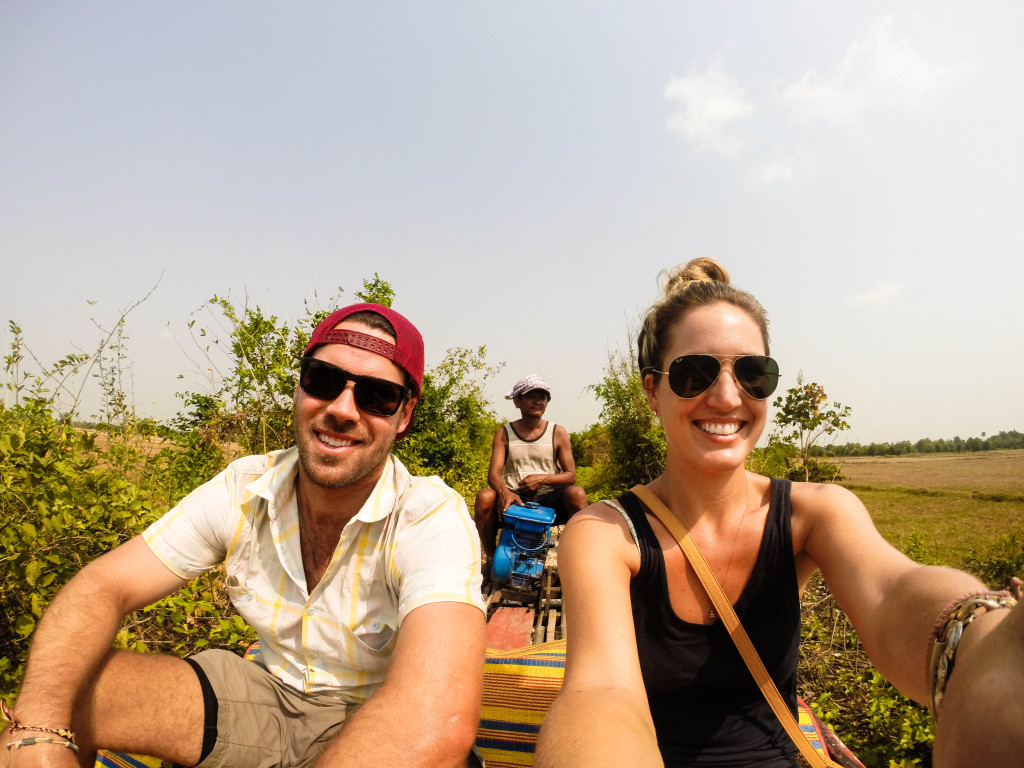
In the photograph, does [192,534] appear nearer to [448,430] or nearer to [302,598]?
[302,598]

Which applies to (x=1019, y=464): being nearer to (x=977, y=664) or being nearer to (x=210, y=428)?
(x=977, y=664)

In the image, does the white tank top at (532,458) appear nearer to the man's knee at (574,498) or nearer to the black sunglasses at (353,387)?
the man's knee at (574,498)

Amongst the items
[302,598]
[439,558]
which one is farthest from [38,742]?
[439,558]

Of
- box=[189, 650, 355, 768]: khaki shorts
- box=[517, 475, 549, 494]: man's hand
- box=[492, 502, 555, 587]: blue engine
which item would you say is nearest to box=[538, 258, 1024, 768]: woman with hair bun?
box=[189, 650, 355, 768]: khaki shorts

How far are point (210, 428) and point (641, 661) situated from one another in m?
5.11

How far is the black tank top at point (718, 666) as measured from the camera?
56.2 inches

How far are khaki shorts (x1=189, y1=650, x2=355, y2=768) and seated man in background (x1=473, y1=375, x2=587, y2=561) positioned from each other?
3.26 meters

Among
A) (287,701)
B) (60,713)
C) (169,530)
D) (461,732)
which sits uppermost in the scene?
(169,530)

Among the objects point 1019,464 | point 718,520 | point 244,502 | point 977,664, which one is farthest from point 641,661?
point 1019,464

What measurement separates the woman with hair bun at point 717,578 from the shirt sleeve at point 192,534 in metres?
1.29

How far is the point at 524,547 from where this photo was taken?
14.4 ft

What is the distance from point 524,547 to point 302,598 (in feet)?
9.35

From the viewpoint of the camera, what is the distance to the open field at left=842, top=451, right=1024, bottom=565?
207 inches

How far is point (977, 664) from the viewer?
0.64 meters
